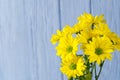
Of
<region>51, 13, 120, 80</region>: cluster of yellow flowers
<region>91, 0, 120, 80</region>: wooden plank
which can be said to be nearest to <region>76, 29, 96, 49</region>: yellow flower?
<region>51, 13, 120, 80</region>: cluster of yellow flowers

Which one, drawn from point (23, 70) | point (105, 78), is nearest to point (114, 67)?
point (105, 78)

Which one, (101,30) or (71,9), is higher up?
(71,9)

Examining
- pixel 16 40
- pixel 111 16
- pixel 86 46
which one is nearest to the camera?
pixel 86 46

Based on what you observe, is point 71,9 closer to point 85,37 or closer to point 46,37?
point 46,37

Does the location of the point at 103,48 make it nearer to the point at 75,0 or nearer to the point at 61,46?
the point at 61,46

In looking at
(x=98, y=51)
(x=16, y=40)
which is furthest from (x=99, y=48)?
(x=16, y=40)

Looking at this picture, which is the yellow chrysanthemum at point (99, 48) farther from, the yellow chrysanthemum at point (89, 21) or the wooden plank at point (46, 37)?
the wooden plank at point (46, 37)

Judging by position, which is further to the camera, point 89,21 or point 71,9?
point 71,9
